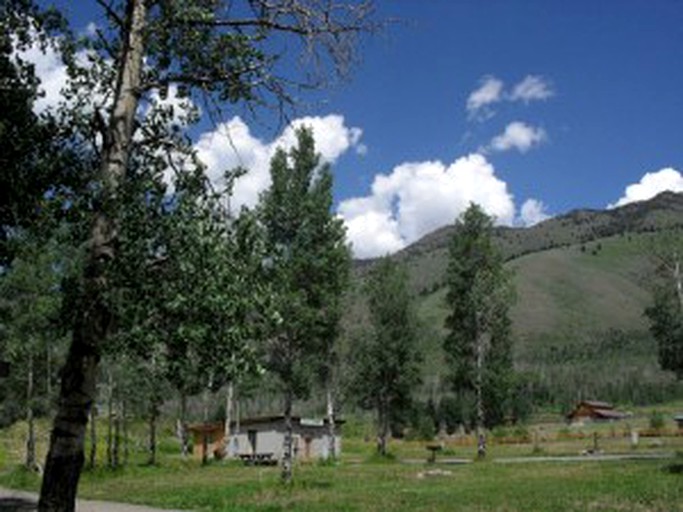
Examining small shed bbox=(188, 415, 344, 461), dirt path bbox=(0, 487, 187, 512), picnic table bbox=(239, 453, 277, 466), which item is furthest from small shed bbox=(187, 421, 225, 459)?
dirt path bbox=(0, 487, 187, 512)

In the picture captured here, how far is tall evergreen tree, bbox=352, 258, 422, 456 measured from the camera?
66188 mm

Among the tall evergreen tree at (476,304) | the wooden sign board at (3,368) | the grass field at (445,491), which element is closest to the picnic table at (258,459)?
the tall evergreen tree at (476,304)

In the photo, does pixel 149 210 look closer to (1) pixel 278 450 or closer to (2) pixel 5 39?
(2) pixel 5 39

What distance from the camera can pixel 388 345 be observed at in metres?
66.4

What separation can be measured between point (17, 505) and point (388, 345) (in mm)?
45602

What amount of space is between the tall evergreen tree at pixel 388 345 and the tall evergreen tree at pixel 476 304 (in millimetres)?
5491

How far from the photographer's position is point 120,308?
8.18m

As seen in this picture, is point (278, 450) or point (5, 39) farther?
point (278, 450)

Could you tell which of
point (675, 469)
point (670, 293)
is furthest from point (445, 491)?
point (670, 293)

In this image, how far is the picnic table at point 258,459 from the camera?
200 feet

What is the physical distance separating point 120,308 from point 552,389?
644 ft

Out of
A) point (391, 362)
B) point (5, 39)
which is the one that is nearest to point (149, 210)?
point (5, 39)

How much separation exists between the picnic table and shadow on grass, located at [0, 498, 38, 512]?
117 ft

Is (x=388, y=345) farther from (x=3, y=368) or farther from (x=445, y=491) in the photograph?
(x=3, y=368)
